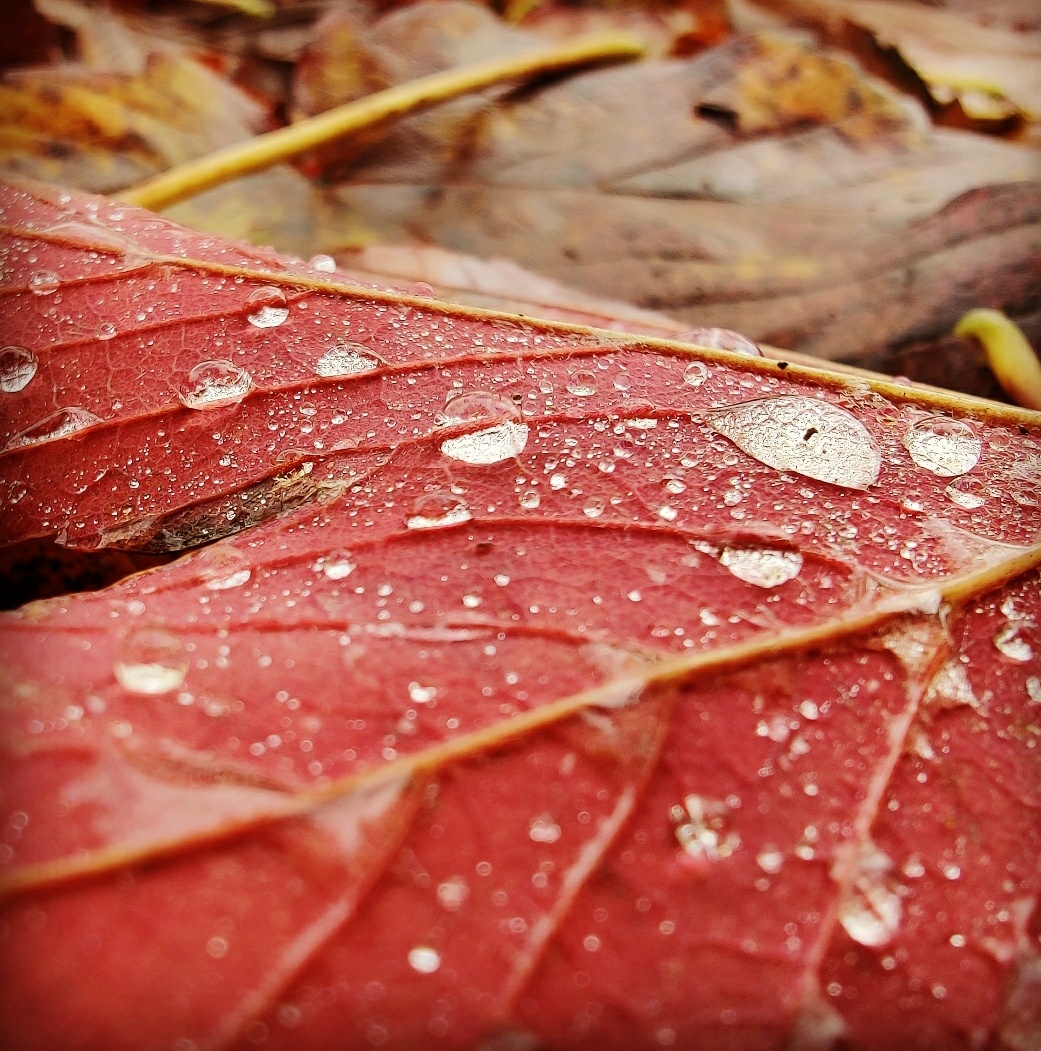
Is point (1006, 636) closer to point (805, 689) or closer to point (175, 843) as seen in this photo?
point (805, 689)

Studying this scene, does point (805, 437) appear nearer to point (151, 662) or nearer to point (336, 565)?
A: point (336, 565)

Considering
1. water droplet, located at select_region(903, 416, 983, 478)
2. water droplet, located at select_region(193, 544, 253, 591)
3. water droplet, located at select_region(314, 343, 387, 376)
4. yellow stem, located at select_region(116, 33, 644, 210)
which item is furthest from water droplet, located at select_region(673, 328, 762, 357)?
yellow stem, located at select_region(116, 33, 644, 210)

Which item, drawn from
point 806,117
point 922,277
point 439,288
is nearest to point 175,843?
point 439,288

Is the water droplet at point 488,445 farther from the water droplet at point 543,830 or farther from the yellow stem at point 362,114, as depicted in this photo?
the yellow stem at point 362,114

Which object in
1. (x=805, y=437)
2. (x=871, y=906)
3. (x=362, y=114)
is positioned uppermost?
(x=362, y=114)

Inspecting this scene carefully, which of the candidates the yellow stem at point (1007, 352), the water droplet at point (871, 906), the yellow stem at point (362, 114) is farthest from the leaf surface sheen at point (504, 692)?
the yellow stem at point (362, 114)

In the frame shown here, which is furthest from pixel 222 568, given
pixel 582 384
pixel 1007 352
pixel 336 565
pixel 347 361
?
pixel 1007 352

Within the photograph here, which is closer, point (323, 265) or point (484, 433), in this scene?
point (484, 433)
